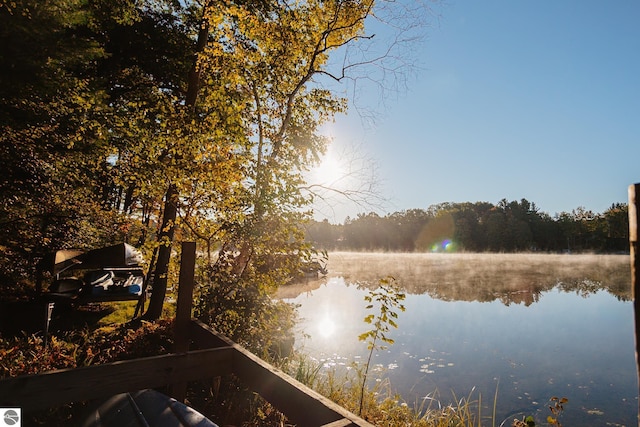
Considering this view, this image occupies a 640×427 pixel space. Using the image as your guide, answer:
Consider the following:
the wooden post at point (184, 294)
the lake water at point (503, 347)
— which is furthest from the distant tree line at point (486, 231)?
the wooden post at point (184, 294)

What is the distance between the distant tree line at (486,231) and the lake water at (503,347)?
65889 millimetres

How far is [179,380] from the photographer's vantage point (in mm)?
3562

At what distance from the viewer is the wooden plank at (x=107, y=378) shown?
283cm

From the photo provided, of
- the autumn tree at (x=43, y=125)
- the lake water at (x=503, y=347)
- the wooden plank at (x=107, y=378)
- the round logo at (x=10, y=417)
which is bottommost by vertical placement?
the lake water at (x=503, y=347)

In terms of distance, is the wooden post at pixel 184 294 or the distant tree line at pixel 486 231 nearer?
the wooden post at pixel 184 294

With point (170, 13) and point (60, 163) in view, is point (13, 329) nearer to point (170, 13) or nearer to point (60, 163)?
point (60, 163)

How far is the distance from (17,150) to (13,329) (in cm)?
513

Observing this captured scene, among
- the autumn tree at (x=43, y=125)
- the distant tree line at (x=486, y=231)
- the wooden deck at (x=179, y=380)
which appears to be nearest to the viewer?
the wooden deck at (x=179, y=380)

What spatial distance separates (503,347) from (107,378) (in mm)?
13478

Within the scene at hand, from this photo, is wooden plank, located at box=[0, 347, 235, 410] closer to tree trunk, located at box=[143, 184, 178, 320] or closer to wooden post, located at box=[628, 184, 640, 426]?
wooden post, located at box=[628, 184, 640, 426]

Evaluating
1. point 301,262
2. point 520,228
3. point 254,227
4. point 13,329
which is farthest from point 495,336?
point 520,228

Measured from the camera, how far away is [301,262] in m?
6.68

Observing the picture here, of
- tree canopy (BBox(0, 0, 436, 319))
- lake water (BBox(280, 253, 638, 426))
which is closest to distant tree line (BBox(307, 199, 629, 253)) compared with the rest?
lake water (BBox(280, 253, 638, 426))

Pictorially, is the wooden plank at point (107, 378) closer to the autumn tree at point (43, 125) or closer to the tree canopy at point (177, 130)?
the tree canopy at point (177, 130)
